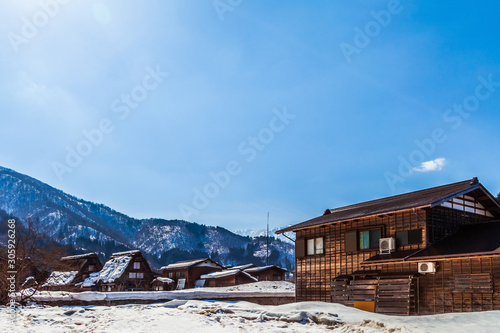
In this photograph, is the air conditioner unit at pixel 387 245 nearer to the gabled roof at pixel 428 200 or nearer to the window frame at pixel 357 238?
the window frame at pixel 357 238

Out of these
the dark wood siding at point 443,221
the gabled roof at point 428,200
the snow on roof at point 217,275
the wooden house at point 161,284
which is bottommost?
the wooden house at point 161,284

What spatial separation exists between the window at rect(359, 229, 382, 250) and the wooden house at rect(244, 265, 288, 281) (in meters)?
41.6

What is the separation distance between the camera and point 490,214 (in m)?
24.5

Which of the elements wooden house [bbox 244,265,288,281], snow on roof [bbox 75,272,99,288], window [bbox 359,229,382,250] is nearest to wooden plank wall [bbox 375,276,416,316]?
window [bbox 359,229,382,250]

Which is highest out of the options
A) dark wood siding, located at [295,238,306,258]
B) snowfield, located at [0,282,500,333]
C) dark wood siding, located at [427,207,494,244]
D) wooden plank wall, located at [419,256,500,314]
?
dark wood siding, located at [427,207,494,244]

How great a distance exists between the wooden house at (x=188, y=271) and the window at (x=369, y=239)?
133ft

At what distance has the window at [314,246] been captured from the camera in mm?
26578

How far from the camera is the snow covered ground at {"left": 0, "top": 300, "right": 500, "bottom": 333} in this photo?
40.7 ft

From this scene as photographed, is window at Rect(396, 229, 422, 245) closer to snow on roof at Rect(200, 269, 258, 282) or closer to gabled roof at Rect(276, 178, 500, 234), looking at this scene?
gabled roof at Rect(276, 178, 500, 234)

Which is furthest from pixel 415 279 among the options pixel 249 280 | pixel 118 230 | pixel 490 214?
pixel 118 230

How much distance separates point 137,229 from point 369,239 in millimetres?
182174

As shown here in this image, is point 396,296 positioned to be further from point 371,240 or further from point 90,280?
point 90,280

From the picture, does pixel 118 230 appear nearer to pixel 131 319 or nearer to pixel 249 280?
pixel 249 280

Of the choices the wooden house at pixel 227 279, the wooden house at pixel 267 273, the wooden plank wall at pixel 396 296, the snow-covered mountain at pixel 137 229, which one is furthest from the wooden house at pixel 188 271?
the snow-covered mountain at pixel 137 229
